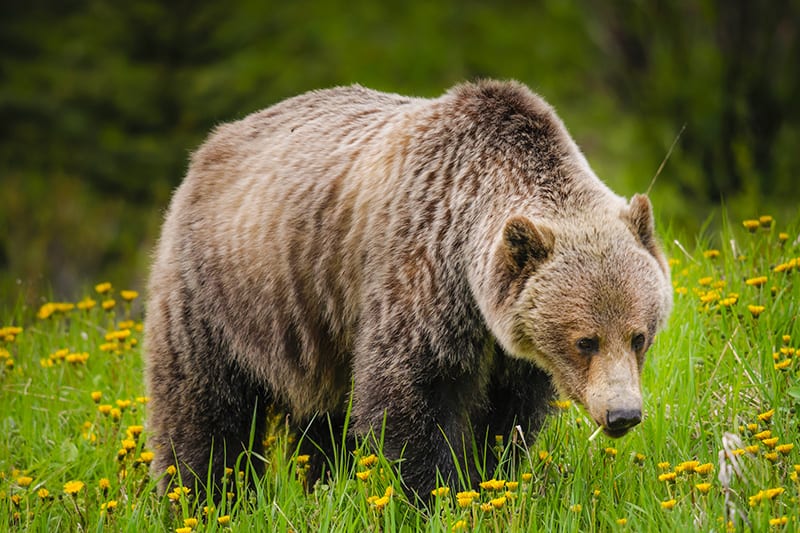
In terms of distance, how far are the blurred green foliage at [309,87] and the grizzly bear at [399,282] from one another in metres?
2.06

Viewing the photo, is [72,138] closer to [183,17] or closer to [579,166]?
[183,17]

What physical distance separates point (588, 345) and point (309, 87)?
1439 centimetres

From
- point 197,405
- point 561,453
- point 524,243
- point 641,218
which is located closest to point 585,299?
point 524,243

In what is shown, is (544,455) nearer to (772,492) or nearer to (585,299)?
(585,299)

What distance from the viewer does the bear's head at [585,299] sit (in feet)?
13.6

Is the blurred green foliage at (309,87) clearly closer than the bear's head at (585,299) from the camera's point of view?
No

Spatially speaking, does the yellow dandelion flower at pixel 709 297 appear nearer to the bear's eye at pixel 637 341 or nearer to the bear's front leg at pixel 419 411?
the bear's eye at pixel 637 341

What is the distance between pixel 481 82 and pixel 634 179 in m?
6.79

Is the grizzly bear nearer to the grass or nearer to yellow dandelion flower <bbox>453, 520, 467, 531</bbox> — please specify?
the grass

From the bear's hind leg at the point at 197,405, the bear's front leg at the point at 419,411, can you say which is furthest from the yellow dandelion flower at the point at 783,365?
the bear's hind leg at the point at 197,405

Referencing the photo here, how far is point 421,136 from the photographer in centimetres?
488

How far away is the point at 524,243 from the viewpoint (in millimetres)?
4297

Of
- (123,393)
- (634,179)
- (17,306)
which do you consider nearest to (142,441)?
(123,393)

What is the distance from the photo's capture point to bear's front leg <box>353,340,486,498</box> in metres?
4.53
